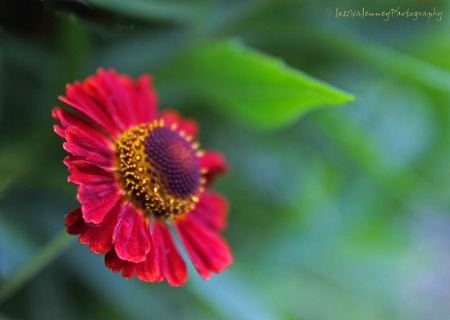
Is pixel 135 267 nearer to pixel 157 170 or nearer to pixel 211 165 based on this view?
pixel 157 170

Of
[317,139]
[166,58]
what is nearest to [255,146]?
[317,139]

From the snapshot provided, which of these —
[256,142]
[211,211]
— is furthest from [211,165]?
[256,142]

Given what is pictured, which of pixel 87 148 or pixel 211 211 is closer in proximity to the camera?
pixel 87 148

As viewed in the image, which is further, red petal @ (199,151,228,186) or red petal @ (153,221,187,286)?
red petal @ (199,151,228,186)

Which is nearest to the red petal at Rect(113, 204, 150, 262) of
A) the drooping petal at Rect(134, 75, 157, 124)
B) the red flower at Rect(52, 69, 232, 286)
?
the red flower at Rect(52, 69, 232, 286)

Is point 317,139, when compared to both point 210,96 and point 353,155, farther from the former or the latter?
point 210,96

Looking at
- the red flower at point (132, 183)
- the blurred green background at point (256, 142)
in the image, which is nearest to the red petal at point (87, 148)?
the red flower at point (132, 183)

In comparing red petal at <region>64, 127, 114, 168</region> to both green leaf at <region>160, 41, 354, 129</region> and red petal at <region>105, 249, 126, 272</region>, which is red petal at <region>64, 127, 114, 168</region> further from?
green leaf at <region>160, 41, 354, 129</region>

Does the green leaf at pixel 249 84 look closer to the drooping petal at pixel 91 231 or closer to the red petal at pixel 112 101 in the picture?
the red petal at pixel 112 101
